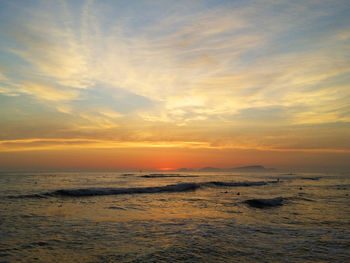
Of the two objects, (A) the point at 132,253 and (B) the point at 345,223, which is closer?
Result: (A) the point at 132,253

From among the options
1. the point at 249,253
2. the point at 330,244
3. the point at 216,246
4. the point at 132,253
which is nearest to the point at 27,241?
the point at 132,253

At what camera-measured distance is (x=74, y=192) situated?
30.5 metres

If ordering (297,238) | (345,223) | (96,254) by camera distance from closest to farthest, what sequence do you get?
1. (96,254)
2. (297,238)
3. (345,223)

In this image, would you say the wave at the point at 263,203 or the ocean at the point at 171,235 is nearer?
the ocean at the point at 171,235

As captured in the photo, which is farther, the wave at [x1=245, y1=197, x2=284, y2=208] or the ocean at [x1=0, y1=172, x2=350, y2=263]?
the wave at [x1=245, y1=197, x2=284, y2=208]

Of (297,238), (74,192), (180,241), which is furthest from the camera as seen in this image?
(74,192)

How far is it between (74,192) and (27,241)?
67.4ft

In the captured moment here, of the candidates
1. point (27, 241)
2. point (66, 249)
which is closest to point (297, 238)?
point (66, 249)

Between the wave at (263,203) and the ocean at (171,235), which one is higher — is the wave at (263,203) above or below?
below

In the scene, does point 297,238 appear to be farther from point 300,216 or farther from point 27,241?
point 27,241

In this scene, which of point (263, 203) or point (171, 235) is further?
point (263, 203)

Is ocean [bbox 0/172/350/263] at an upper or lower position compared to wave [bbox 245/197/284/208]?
upper

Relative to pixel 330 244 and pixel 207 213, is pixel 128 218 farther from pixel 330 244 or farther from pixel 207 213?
pixel 330 244

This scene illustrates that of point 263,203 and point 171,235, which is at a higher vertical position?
point 171,235
